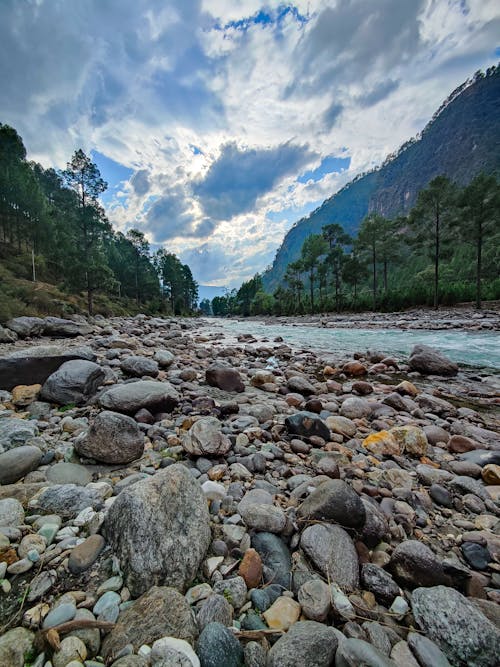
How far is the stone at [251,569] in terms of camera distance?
1.46 meters

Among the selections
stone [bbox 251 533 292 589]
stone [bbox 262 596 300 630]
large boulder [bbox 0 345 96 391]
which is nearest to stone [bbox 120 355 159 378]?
large boulder [bbox 0 345 96 391]

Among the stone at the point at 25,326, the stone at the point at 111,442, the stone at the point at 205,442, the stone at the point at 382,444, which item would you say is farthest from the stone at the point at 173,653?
the stone at the point at 25,326

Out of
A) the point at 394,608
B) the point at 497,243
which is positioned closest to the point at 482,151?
the point at 497,243

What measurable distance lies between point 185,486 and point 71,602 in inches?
28.4

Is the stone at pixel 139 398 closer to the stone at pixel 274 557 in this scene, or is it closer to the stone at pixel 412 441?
the stone at pixel 274 557

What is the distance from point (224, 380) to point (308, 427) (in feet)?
7.77

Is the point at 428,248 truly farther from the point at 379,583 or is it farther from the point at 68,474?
the point at 68,474

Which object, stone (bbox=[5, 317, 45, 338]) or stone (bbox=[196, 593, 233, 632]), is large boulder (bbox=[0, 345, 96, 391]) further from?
stone (bbox=[5, 317, 45, 338])

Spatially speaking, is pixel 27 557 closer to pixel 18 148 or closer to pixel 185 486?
pixel 185 486

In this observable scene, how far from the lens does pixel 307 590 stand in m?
1.39

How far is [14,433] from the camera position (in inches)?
107

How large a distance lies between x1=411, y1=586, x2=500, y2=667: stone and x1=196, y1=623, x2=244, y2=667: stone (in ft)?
2.98

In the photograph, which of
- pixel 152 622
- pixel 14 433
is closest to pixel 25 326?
pixel 14 433

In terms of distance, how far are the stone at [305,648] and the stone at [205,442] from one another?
5.27 feet
